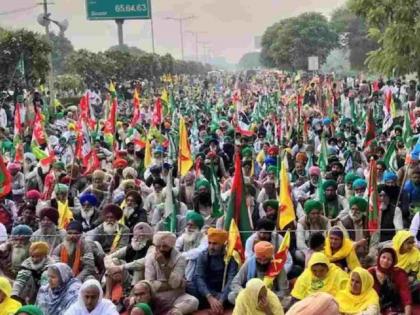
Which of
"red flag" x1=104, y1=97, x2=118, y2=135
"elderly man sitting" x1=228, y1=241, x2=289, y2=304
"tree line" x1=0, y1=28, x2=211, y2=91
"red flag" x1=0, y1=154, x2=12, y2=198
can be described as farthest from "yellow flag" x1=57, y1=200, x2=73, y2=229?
"tree line" x1=0, y1=28, x2=211, y2=91

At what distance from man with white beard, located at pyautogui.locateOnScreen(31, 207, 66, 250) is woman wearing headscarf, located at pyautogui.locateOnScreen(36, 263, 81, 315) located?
52.3 inches

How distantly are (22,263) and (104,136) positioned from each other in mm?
8146

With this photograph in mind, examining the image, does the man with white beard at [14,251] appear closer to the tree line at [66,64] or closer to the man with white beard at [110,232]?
the man with white beard at [110,232]

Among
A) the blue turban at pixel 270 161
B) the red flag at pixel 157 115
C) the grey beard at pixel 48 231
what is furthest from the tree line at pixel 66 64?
the grey beard at pixel 48 231

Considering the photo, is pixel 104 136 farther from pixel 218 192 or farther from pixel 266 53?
pixel 266 53

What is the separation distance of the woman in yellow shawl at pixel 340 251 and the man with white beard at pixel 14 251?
9.48 ft

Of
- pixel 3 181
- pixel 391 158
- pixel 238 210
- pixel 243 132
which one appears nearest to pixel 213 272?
pixel 238 210

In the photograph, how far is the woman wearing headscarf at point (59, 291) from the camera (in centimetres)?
626

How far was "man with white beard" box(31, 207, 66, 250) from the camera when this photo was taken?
779 cm

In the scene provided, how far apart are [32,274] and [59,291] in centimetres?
58

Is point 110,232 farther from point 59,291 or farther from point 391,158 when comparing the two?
point 391,158

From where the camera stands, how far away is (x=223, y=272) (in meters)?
7.00

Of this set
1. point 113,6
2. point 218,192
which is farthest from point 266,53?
point 218,192

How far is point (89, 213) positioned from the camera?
8.93 meters
